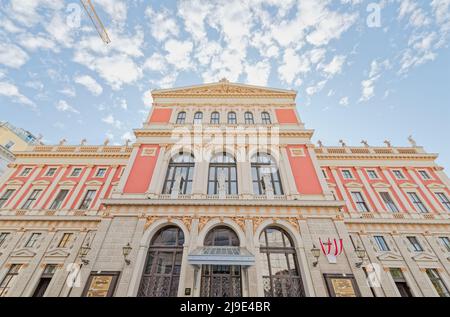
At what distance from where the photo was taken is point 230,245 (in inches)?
478

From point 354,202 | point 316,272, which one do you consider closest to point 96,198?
point 316,272

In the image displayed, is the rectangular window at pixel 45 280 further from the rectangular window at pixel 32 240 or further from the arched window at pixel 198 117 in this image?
the arched window at pixel 198 117

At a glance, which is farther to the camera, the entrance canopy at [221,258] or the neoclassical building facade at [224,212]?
the neoclassical building facade at [224,212]

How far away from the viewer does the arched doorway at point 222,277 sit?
34.7 feet

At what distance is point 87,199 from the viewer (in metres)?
20.0

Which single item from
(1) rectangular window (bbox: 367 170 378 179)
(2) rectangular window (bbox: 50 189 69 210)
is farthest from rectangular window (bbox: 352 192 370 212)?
(2) rectangular window (bbox: 50 189 69 210)

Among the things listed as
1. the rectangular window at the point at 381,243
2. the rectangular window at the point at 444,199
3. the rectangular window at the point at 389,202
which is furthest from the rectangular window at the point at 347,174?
the rectangular window at the point at 444,199

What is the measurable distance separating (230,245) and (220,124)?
1052cm

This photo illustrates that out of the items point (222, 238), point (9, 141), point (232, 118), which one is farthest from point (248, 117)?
point (9, 141)

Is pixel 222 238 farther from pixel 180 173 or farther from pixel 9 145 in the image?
pixel 9 145

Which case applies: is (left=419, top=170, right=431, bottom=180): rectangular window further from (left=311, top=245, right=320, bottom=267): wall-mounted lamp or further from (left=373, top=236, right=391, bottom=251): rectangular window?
(left=311, top=245, right=320, bottom=267): wall-mounted lamp

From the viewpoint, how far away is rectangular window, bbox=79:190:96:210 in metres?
19.5

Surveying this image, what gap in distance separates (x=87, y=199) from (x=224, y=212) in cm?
1600

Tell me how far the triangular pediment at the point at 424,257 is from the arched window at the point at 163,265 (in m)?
19.7
